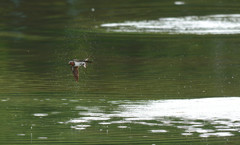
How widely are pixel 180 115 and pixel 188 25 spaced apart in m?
13.4

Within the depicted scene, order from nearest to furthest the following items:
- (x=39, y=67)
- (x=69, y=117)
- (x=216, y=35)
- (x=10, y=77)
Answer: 1. (x=69, y=117)
2. (x=10, y=77)
3. (x=39, y=67)
4. (x=216, y=35)

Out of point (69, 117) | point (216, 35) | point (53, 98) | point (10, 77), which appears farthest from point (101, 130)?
point (216, 35)

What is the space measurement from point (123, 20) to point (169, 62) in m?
7.98

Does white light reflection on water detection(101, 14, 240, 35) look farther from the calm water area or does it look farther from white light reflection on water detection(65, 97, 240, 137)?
white light reflection on water detection(65, 97, 240, 137)

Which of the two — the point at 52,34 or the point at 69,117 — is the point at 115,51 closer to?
the point at 52,34

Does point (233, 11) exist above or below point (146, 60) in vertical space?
above

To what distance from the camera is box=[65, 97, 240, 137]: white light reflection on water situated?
1151cm

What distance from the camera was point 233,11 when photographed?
28.7m

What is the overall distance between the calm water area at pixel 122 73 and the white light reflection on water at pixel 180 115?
0.02m

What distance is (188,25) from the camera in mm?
25562

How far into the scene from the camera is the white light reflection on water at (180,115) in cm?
1151

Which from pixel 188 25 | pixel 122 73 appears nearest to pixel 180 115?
pixel 122 73

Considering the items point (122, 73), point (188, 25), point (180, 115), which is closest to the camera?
point (180, 115)

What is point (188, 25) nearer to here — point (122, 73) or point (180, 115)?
point (122, 73)
